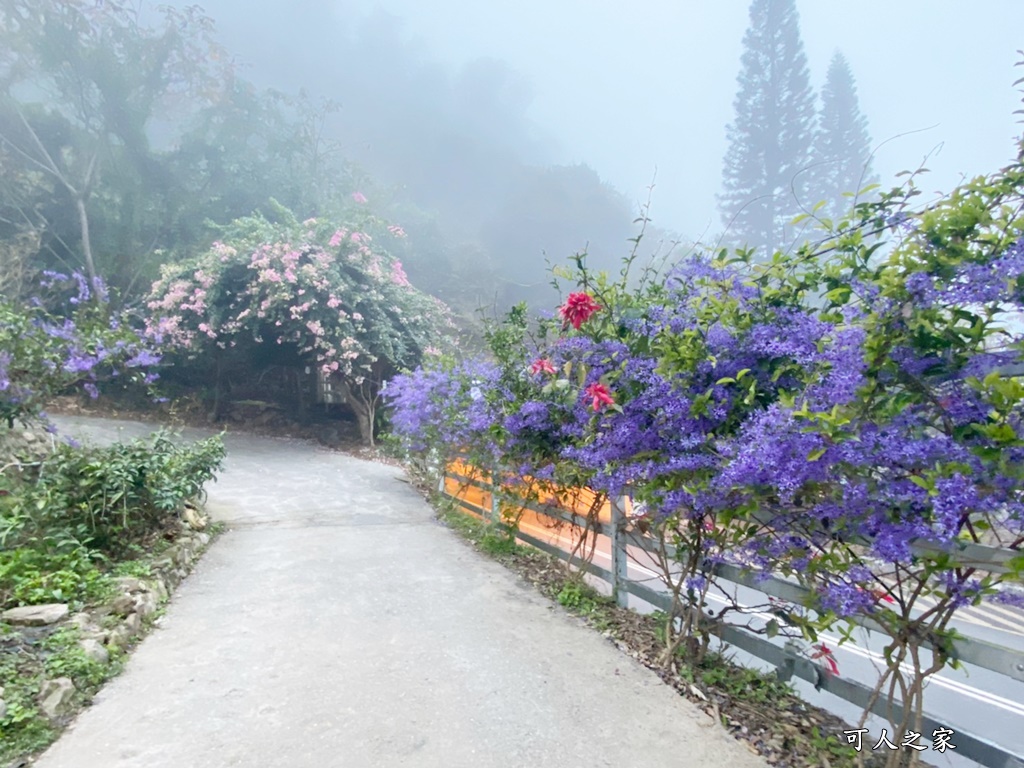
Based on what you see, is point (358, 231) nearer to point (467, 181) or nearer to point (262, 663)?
point (262, 663)

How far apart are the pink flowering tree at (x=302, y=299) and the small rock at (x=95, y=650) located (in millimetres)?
8225

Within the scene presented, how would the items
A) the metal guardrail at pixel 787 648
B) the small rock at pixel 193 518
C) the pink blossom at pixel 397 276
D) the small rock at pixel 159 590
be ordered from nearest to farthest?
the metal guardrail at pixel 787 648 → the small rock at pixel 159 590 → the small rock at pixel 193 518 → the pink blossom at pixel 397 276

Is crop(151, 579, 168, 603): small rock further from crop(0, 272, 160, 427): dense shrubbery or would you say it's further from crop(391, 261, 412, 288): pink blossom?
crop(391, 261, 412, 288): pink blossom

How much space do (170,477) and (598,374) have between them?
4036 millimetres

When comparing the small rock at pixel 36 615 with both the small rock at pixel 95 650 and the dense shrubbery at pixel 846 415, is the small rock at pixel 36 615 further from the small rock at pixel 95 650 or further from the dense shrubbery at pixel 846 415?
the dense shrubbery at pixel 846 415

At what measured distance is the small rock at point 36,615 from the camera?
3.10 m

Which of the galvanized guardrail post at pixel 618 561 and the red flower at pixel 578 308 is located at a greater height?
the red flower at pixel 578 308

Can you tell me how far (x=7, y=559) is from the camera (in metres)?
3.62

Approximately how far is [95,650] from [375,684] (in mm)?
1505

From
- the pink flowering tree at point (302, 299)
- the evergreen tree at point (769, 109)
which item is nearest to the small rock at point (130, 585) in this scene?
the pink flowering tree at point (302, 299)

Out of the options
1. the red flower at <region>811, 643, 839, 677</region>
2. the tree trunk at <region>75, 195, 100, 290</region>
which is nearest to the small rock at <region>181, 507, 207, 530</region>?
the red flower at <region>811, 643, 839, 677</region>

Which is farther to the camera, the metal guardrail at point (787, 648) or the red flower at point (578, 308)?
the red flower at point (578, 308)

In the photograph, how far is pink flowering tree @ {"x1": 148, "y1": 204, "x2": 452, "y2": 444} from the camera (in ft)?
38.2

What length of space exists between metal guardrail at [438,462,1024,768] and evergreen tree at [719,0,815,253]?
32.5 meters
